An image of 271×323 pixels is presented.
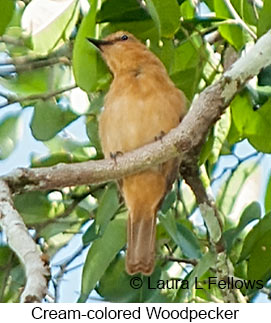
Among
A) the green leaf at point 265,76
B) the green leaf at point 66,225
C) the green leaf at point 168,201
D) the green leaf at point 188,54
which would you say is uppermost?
the green leaf at point 265,76

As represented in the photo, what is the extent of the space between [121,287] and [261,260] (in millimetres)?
458

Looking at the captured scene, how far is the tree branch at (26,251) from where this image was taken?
105 inches

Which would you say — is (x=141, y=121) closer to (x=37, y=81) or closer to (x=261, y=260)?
(x=37, y=81)

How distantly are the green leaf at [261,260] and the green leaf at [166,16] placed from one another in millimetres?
713

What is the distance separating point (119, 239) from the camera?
373 cm

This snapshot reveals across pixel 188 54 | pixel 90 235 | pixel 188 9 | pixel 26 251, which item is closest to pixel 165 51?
pixel 188 54

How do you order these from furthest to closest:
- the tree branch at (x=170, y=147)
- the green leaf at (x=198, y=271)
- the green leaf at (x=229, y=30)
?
the green leaf at (x=229, y=30) < the green leaf at (x=198, y=271) < the tree branch at (x=170, y=147)

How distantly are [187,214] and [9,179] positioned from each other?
3.66ft

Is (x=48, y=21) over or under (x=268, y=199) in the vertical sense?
over

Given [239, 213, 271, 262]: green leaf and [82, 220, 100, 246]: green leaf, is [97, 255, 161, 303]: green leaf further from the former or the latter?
[239, 213, 271, 262]: green leaf

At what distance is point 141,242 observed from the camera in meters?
3.81

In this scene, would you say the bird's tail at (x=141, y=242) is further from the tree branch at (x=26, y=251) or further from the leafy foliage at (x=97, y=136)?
the tree branch at (x=26, y=251)

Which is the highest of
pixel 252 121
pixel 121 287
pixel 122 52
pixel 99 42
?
pixel 99 42

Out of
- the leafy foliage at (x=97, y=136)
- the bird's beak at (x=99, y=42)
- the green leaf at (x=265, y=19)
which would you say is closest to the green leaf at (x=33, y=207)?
the leafy foliage at (x=97, y=136)
